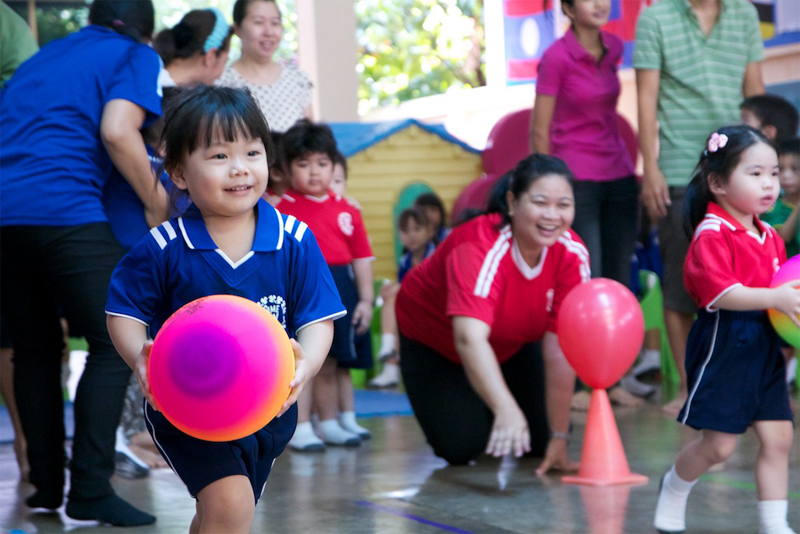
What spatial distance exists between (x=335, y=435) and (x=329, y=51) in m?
5.61

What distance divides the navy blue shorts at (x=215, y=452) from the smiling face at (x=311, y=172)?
7.57ft

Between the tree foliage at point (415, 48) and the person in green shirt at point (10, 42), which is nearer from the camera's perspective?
the person in green shirt at point (10, 42)

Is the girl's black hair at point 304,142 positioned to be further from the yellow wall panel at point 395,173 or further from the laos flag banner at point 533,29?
the laos flag banner at point 533,29

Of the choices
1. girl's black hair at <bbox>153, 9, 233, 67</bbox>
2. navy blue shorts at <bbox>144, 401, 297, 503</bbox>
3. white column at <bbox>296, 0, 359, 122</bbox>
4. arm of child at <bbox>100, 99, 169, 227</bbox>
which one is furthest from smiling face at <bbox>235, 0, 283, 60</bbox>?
white column at <bbox>296, 0, 359, 122</bbox>

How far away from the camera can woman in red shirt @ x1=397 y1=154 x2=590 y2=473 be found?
3.50m

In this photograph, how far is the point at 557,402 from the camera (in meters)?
3.78

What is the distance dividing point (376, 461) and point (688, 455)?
1.48 metres

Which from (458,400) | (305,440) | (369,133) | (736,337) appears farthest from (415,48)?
(736,337)

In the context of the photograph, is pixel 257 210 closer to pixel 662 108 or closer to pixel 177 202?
pixel 177 202

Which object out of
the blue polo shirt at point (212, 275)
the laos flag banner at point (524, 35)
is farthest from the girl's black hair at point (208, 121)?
the laos flag banner at point (524, 35)

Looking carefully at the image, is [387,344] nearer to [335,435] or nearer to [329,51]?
[335,435]

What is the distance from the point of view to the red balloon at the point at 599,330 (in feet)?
11.6

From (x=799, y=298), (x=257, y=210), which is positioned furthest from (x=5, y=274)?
(x=799, y=298)

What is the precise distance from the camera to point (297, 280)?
2236mm
